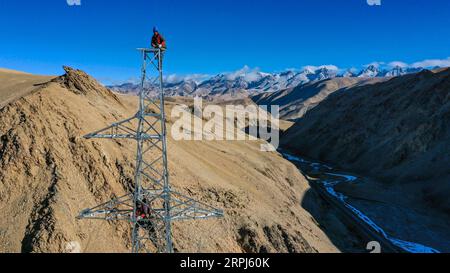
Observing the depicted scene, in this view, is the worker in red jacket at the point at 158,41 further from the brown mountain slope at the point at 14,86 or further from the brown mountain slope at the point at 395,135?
the brown mountain slope at the point at 395,135

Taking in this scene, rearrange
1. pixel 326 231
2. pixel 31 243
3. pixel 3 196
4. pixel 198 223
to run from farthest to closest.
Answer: pixel 326 231, pixel 198 223, pixel 3 196, pixel 31 243

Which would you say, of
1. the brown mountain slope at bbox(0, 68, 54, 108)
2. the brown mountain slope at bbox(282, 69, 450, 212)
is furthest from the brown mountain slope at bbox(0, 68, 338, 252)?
the brown mountain slope at bbox(282, 69, 450, 212)

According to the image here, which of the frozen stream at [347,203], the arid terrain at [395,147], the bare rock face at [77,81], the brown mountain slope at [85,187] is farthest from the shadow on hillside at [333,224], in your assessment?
the bare rock face at [77,81]

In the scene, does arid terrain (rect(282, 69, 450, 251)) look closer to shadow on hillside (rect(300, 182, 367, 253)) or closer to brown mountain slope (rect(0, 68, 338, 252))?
shadow on hillside (rect(300, 182, 367, 253))

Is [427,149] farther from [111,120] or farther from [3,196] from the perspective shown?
[3,196]
